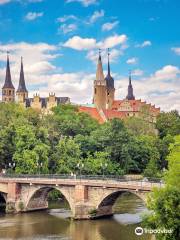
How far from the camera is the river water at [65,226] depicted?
58344mm

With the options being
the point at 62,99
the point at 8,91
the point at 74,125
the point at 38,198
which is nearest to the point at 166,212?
the point at 38,198

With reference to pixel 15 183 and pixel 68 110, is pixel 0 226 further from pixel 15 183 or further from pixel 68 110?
pixel 68 110

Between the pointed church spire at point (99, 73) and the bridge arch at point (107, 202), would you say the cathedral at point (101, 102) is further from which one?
the bridge arch at point (107, 202)

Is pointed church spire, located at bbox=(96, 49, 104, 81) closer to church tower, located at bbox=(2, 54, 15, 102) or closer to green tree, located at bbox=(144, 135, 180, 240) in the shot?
church tower, located at bbox=(2, 54, 15, 102)

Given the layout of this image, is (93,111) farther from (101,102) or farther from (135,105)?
(135,105)

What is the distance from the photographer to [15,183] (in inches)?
2972

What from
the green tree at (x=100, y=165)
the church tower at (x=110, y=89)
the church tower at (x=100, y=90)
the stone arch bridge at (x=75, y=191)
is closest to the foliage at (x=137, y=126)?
the green tree at (x=100, y=165)

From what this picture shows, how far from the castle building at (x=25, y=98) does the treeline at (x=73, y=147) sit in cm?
4323

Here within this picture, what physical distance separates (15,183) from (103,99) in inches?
4109

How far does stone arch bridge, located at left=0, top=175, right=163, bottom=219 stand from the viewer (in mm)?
65062

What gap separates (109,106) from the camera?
182 meters

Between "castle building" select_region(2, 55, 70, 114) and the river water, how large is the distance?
9411 centimetres

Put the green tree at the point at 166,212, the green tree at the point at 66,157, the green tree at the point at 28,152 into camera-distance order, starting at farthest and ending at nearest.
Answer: the green tree at the point at 66,157
the green tree at the point at 28,152
the green tree at the point at 166,212

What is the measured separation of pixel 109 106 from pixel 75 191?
376 ft
